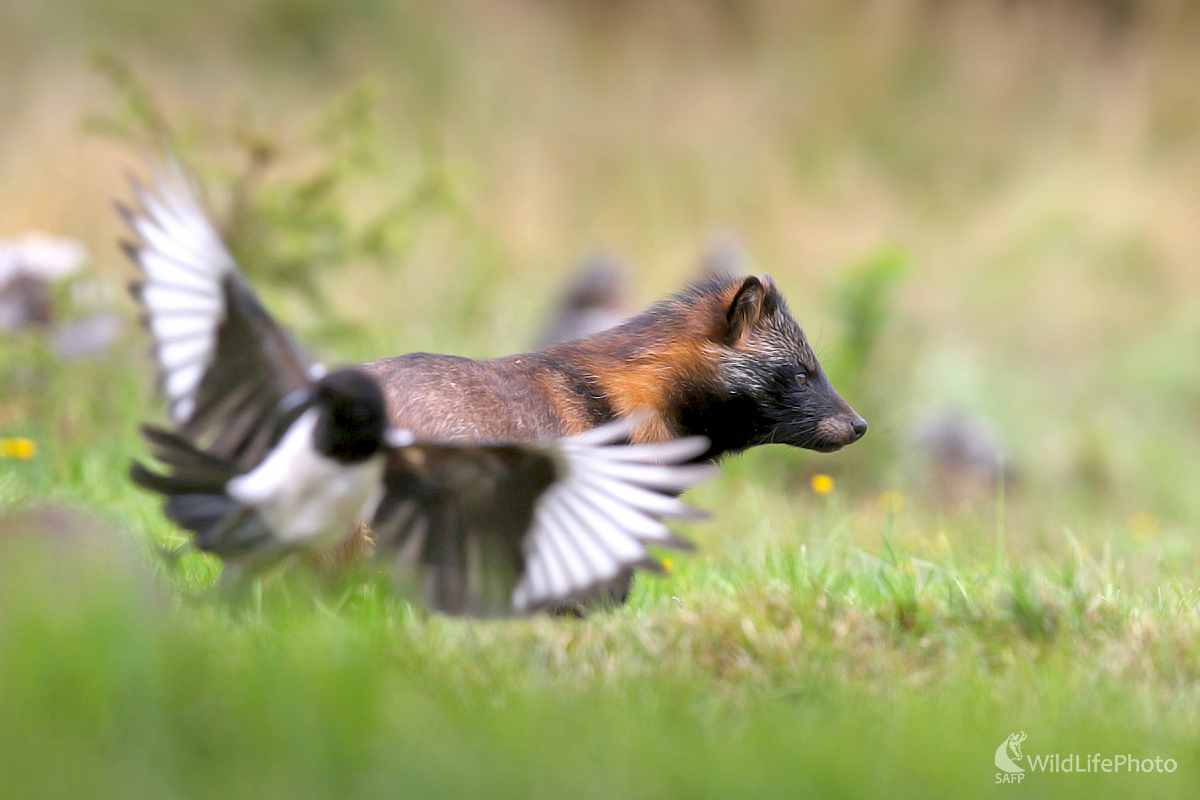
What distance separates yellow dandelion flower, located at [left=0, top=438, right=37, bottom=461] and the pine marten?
2.26 metres

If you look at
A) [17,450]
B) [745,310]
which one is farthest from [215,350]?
[17,450]

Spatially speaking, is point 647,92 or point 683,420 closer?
point 683,420

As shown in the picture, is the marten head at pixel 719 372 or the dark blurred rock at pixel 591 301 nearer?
the marten head at pixel 719 372

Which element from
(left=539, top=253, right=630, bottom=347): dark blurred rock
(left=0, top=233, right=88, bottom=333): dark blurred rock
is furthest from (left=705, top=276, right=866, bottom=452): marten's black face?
(left=539, top=253, right=630, bottom=347): dark blurred rock

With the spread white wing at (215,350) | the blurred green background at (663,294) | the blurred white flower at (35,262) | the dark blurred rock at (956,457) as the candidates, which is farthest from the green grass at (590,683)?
the dark blurred rock at (956,457)

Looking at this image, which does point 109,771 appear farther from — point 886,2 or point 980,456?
point 886,2

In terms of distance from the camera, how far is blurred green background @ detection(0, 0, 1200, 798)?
2318 millimetres

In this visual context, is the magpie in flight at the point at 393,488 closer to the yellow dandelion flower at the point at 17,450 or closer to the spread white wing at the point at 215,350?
the spread white wing at the point at 215,350

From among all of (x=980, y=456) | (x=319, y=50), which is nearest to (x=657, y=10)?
(x=319, y=50)

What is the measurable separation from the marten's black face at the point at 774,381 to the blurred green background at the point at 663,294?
15.0 inches

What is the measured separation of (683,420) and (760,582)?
0.67 m

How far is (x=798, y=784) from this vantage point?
2.18 m

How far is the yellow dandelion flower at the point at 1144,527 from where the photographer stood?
20.6ft

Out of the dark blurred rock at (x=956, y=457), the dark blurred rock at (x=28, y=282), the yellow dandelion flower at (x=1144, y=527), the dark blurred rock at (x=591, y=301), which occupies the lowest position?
the yellow dandelion flower at (x=1144, y=527)
